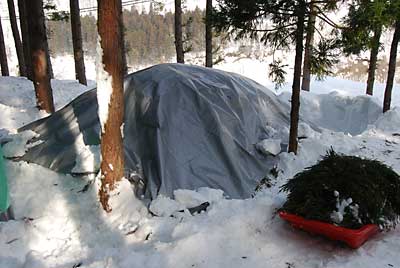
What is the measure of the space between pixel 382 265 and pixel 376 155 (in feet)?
11.4

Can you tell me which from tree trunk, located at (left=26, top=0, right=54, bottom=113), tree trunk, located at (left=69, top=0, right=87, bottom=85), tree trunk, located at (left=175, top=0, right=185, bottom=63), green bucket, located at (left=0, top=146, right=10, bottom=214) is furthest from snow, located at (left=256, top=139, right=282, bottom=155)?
tree trunk, located at (left=69, top=0, right=87, bottom=85)

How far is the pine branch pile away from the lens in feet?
8.14

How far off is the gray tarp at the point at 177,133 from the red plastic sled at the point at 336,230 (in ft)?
4.75

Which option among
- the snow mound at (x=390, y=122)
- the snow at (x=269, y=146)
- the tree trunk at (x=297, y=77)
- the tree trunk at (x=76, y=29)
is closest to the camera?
the tree trunk at (x=297, y=77)

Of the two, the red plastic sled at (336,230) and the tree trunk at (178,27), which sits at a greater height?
the tree trunk at (178,27)

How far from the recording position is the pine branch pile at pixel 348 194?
8.14ft

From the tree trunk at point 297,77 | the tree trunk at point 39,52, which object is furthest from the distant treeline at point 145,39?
the tree trunk at point 297,77

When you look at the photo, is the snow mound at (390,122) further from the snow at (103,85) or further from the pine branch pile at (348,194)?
the snow at (103,85)

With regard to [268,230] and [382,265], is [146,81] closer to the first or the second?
[268,230]

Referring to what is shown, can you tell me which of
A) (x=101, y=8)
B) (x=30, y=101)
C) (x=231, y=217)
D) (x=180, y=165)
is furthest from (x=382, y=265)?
(x=30, y=101)

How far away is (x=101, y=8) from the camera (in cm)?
322

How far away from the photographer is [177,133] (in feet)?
14.0

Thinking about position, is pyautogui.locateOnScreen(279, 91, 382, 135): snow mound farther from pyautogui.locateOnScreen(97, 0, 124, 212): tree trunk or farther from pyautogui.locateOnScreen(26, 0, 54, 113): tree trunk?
pyautogui.locateOnScreen(97, 0, 124, 212): tree trunk

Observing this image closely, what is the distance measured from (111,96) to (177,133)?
1147 mm
